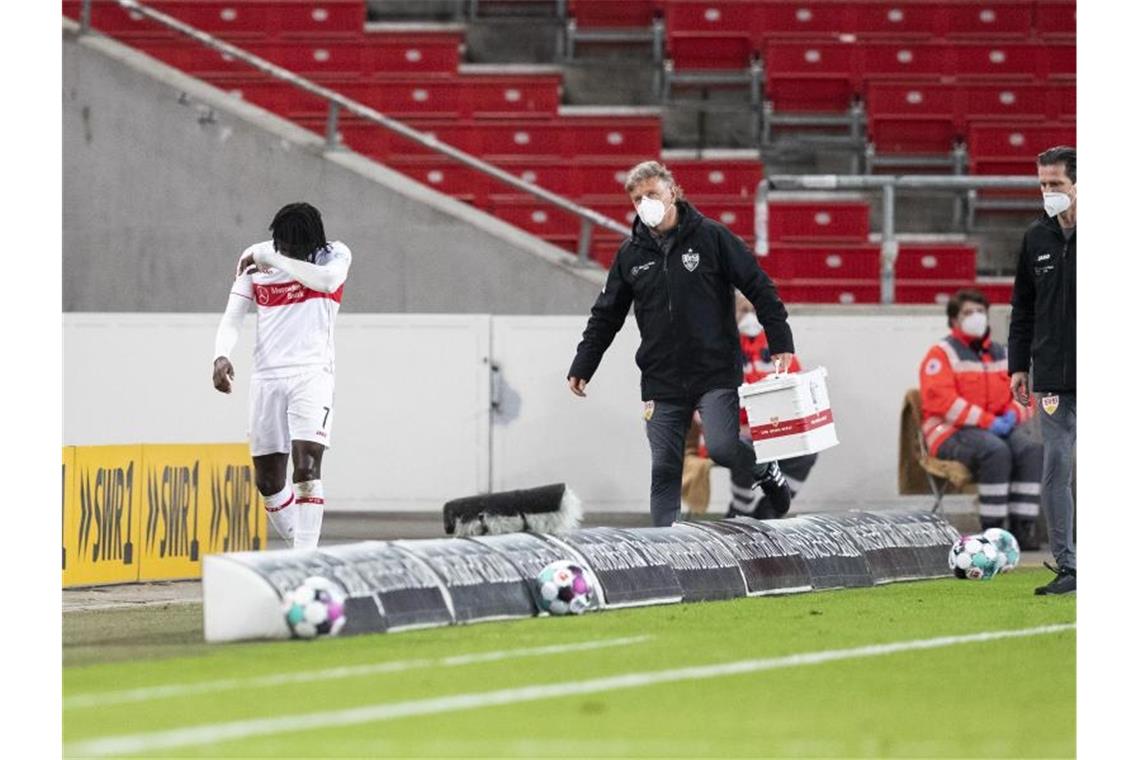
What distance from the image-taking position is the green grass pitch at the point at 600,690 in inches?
209

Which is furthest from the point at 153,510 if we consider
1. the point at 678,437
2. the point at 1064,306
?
the point at 1064,306

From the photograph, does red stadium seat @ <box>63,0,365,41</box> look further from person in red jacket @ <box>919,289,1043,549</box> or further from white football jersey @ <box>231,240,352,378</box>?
white football jersey @ <box>231,240,352,378</box>

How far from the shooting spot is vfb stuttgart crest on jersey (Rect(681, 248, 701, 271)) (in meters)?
10.1

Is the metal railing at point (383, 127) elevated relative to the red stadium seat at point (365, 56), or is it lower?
lower

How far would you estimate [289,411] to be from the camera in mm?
9836

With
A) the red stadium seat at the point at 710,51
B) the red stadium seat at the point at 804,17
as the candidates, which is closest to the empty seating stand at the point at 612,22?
the red stadium seat at the point at 710,51

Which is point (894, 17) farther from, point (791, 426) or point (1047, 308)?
point (1047, 308)

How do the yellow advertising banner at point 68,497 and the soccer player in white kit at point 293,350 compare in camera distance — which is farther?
the yellow advertising banner at point 68,497

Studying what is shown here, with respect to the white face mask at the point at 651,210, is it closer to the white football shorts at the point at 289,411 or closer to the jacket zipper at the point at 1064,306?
the white football shorts at the point at 289,411

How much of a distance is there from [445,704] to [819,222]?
12.0 m

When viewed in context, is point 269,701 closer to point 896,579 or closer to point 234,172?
point 896,579

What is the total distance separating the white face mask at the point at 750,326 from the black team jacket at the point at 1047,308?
4.35 m

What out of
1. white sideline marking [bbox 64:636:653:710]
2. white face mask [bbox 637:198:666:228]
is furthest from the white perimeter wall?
white sideline marking [bbox 64:636:653:710]
